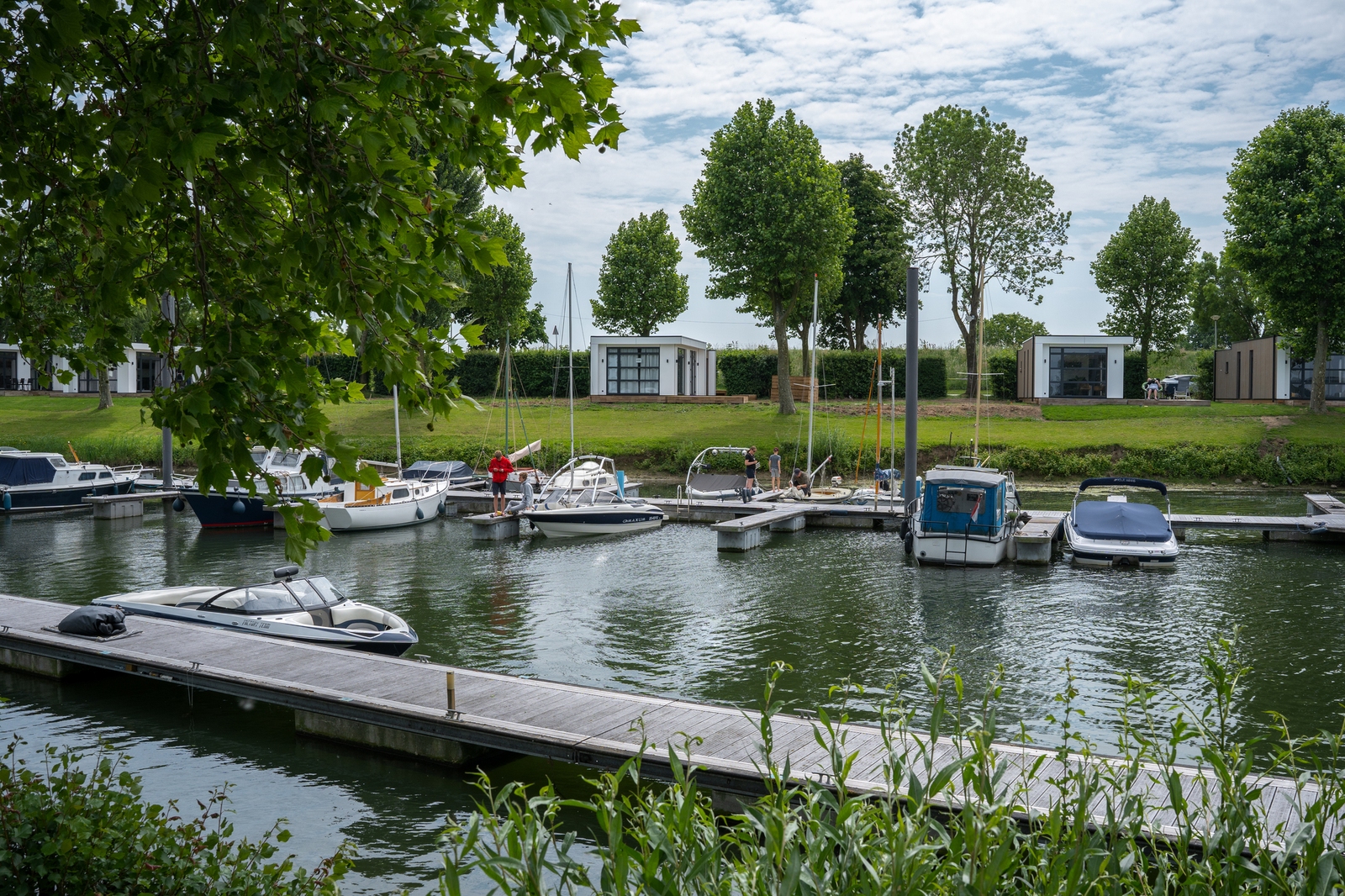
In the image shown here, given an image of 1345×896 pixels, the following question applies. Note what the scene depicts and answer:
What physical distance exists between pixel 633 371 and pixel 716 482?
70.7 feet

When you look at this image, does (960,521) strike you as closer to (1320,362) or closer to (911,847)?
(911,847)

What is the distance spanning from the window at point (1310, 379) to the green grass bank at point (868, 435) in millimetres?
4386

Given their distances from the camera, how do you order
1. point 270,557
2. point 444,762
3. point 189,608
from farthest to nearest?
point 270,557 < point 189,608 < point 444,762

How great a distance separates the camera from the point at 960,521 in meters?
24.4

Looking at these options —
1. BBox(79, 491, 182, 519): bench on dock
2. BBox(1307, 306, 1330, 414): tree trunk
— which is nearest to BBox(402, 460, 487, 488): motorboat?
BBox(79, 491, 182, 519): bench on dock

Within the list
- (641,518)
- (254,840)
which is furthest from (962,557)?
(254,840)

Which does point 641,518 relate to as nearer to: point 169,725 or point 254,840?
point 169,725

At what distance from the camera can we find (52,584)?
72.6 feet

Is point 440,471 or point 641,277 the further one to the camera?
point 641,277

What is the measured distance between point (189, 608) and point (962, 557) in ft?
55.6

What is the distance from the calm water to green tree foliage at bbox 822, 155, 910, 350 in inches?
1410

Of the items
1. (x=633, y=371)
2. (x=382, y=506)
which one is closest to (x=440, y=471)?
(x=382, y=506)

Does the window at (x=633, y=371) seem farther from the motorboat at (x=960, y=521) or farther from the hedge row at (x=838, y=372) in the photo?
the motorboat at (x=960, y=521)

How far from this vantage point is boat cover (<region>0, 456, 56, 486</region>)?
35844 mm
